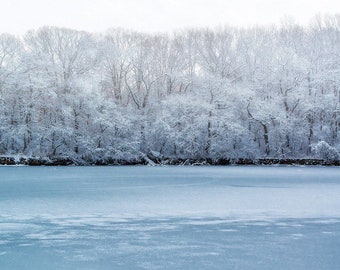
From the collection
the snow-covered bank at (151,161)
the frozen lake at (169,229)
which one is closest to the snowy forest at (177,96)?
the snow-covered bank at (151,161)

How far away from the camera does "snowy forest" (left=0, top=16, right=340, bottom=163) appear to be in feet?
142

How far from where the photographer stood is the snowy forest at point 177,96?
4319 centimetres

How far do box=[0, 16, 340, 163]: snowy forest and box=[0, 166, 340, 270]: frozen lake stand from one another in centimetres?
2533

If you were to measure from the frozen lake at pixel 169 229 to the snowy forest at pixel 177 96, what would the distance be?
2533cm

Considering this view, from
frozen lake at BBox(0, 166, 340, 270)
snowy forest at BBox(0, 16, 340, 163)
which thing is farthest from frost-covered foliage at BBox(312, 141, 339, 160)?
frozen lake at BBox(0, 166, 340, 270)

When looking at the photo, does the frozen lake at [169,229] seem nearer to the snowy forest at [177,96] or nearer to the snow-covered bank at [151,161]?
the snow-covered bank at [151,161]

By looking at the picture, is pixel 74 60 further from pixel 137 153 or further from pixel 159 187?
pixel 159 187

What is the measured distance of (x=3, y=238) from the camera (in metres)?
9.52

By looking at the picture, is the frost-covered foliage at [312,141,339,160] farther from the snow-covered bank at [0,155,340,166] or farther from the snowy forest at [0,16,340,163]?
the snow-covered bank at [0,155,340,166]

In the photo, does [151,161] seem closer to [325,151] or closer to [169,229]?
[325,151]

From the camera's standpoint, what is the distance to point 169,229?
10656mm

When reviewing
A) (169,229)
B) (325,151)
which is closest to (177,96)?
(325,151)

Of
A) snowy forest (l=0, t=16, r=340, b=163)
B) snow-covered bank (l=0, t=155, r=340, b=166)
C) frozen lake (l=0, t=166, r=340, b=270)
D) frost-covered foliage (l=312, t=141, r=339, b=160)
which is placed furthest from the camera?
snowy forest (l=0, t=16, r=340, b=163)

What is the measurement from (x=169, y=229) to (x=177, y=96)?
118 ft
